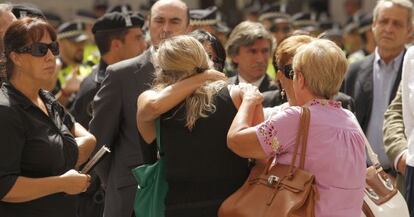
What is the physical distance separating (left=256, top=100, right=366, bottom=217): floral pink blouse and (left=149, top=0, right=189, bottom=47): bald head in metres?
2.46

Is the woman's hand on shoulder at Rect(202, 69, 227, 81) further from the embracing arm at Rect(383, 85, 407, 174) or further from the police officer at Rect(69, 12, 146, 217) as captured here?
the police officer at Rect(69, 12, 146, 217)

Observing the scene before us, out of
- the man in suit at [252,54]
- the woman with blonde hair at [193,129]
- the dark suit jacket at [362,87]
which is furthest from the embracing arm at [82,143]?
the dark suit jacket at [362,87]

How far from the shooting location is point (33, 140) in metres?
4.61

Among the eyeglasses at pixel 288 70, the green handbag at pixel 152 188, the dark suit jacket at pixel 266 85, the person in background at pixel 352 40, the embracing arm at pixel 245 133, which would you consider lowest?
the person in background at pixel 352 40

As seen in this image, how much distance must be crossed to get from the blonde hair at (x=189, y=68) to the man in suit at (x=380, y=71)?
2.97 m

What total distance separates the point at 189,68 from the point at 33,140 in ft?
2.80

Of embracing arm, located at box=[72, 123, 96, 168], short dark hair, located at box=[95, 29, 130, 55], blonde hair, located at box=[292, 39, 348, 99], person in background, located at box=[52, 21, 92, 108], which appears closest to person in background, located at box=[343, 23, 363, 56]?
person in background, located at box=[52, 21, 92, 108]

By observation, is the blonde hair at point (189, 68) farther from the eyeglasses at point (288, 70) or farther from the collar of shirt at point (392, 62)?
the collar of shirt at point (392, 62)

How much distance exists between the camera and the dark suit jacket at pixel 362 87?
760 cm

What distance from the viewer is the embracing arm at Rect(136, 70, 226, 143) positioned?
4723 mm

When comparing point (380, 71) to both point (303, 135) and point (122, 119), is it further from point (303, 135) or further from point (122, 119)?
point (303, 135)

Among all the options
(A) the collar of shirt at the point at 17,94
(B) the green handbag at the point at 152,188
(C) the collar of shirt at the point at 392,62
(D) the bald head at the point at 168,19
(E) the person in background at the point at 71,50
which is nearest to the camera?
(A) the collar of shirt at the point at 17,94

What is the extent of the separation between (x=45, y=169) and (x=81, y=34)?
7016 millimetres

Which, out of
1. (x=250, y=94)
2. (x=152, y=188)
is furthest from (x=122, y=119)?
(x=250, y=94)
